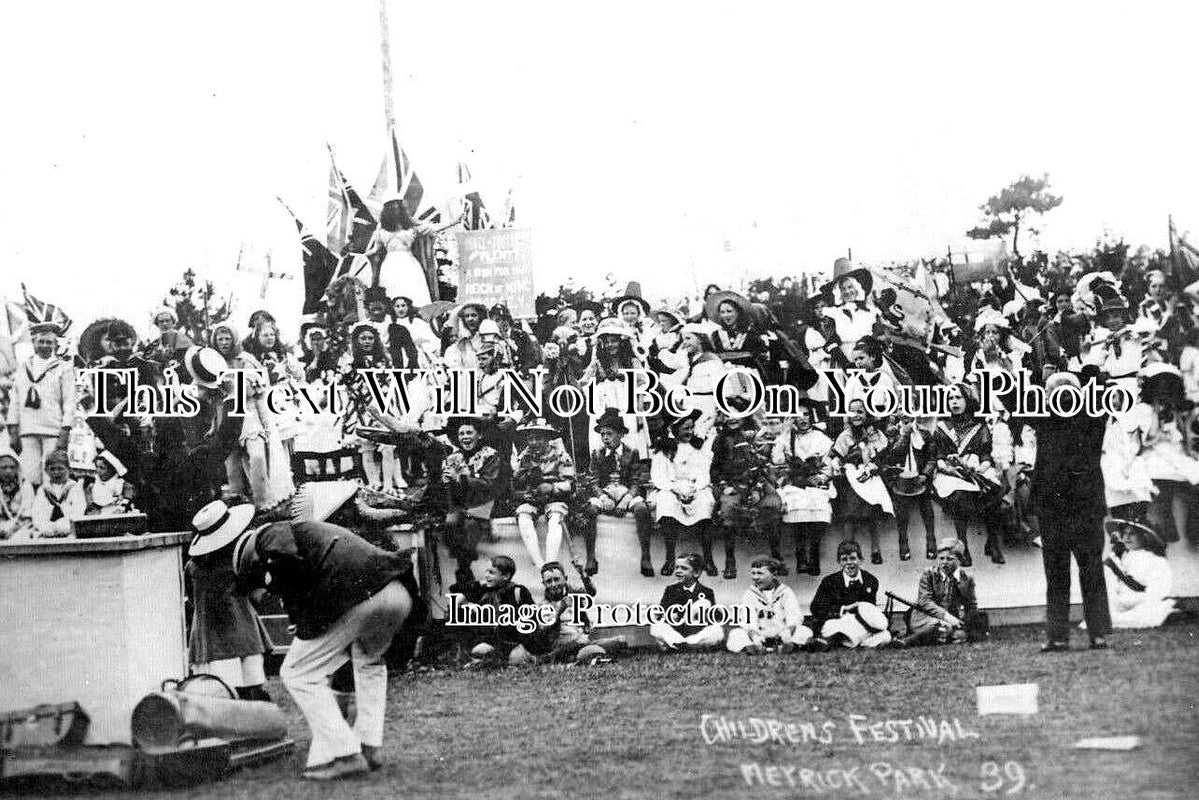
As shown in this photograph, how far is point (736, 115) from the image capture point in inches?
199

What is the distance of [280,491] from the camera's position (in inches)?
200

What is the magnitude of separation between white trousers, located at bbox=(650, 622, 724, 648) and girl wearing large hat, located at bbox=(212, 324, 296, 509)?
1.81 m

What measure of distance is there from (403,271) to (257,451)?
1052 mm

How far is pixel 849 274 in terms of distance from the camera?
200 inches

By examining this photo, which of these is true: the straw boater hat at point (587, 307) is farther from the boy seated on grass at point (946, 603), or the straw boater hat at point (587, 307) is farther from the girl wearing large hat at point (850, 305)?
the boy seated on grass at point (946, 603)

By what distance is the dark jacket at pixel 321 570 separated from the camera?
4.89 meters

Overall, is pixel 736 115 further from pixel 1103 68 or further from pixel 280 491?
pixel 280 491

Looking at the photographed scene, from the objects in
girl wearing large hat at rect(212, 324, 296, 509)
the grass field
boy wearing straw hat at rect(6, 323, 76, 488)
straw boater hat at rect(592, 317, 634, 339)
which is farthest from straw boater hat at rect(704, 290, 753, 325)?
boy wearing straw hat at rect(6, 323, 76, 488)

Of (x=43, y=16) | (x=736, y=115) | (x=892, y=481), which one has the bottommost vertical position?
(x=892, y=481)

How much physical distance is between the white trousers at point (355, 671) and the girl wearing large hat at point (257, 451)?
0.66 m

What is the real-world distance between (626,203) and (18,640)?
3318 mm

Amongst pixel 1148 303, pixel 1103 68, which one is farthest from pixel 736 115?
pixel 1148 303

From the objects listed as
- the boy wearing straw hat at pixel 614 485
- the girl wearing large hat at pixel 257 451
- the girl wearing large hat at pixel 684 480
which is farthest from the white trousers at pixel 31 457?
the girl wearing large hat at pixel 684 480

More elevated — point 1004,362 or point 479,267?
point 479,267
